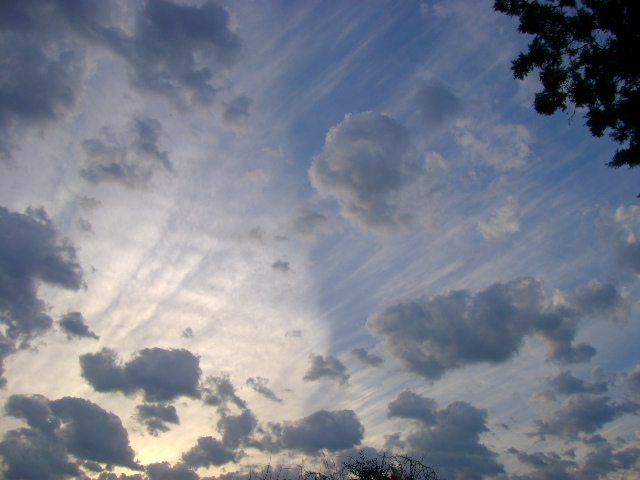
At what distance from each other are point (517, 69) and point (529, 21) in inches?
83.6

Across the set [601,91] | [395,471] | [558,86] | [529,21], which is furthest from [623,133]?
[395,471]

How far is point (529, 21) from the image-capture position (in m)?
17.2

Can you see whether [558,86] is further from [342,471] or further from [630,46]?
[342,471]

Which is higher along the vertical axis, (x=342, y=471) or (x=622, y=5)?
(x=622, y=5)

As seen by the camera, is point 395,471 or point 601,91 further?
point 601,91

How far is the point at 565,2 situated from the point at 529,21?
5.40 ft

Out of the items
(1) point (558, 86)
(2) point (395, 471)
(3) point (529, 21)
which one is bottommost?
(2) point (395, 471)

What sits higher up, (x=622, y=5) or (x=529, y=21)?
(x=529, y=21)

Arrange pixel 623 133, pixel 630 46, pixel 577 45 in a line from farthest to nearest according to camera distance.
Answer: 1. pixel 623 133
2. pixel 577 45
3. pixel 630 46

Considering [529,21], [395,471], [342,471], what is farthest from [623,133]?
[342,471]

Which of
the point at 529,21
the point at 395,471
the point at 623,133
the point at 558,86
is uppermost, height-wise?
the point at 529,21

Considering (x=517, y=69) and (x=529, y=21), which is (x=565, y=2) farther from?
(x=517, y=69)

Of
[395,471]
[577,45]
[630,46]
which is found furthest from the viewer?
[577,45]

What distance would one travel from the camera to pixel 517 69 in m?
17.5
